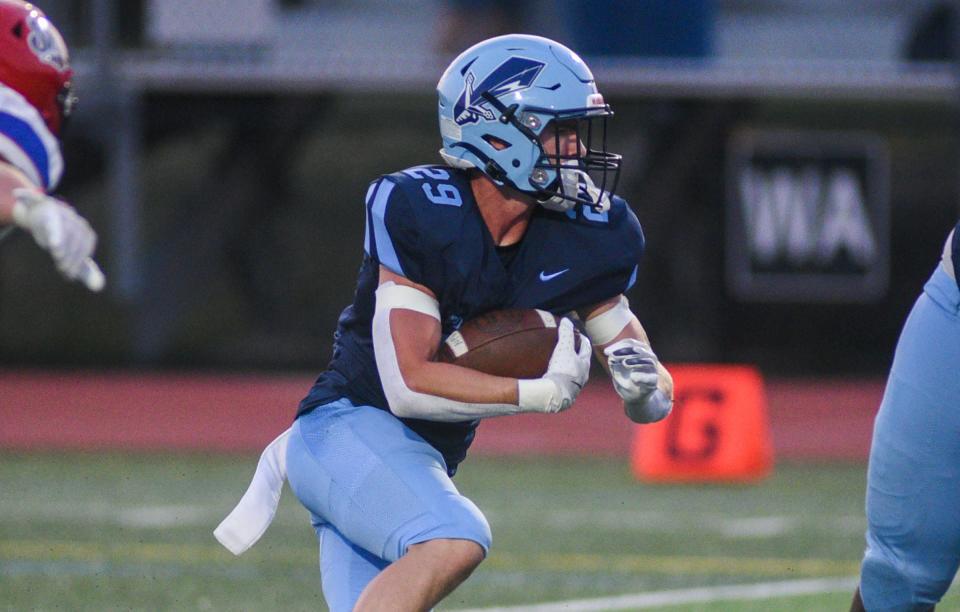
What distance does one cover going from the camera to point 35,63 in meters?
3.47

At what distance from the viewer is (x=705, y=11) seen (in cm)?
1150

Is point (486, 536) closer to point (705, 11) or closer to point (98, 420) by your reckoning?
point (98, 420)

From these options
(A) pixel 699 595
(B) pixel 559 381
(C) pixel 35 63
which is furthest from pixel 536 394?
(A) pixel 699 595

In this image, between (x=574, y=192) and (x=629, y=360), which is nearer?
(x=629, y=360)

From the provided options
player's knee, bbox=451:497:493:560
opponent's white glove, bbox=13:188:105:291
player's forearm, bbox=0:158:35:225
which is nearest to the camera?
opponent's white glove, bbox=13:188:105:291

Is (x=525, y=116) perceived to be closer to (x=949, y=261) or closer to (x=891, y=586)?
(x=949, y=261)

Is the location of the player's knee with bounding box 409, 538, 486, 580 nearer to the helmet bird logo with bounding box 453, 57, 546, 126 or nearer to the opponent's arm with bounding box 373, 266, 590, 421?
the opponent's arm with bounding box 373, 266, 590, 421

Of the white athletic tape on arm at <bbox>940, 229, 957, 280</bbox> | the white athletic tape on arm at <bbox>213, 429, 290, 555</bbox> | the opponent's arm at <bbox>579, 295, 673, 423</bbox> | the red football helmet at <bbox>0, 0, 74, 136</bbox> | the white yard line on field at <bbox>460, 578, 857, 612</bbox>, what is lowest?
the white yard line on field at <bbox>460, 578, 857, 612</bbox>

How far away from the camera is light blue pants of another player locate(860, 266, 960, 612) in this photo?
339cm

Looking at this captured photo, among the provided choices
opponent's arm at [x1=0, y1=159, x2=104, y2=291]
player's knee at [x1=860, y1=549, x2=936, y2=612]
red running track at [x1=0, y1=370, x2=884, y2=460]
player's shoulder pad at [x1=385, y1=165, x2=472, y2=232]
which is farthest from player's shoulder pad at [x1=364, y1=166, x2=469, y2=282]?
red running track at [x1=0, y1=370, x2=884, y2=460]

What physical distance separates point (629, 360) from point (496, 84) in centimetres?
64

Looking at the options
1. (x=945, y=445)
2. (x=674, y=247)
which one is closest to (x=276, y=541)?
(x=945, y=445)

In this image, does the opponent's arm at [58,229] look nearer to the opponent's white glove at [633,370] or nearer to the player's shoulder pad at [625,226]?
the opponent's white glove at [633,370]

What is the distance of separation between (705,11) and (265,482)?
8.61 m
